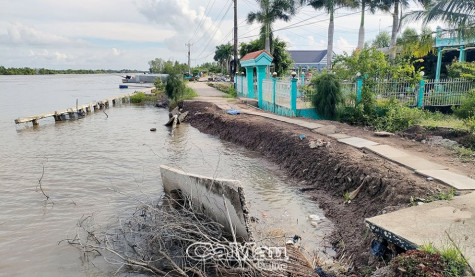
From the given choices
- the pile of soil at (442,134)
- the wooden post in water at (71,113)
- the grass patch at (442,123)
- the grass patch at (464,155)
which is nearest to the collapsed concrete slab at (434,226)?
the grass patch at (464,155)

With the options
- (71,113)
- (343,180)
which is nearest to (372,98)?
(343,180)

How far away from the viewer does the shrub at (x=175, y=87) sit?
23.9 metres

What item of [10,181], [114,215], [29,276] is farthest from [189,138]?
[29,276]

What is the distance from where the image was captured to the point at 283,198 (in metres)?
7.01

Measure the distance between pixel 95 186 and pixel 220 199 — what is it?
5019 mm

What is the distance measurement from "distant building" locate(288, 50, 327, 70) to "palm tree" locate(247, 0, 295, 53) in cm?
1724

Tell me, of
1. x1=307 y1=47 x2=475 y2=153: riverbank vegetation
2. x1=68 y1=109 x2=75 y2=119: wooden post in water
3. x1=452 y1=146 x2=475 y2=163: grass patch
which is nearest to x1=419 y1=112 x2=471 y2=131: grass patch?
x1=307 y1=47 x2=475 y2=153: riverbank vegetation

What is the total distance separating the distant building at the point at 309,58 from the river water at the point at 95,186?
122ft

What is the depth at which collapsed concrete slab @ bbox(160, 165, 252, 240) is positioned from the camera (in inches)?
172

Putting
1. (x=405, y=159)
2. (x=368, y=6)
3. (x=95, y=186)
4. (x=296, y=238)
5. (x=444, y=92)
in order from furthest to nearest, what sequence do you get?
(x=368, y=6), (x=444, y=92), (x=95, y=186), (x=405, y=159), (x=296, y=238)

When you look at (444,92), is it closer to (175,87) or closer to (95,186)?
(95,186)

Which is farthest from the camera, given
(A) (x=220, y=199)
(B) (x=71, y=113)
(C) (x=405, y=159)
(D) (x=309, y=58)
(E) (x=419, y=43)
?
(D) (x=309, y=58)

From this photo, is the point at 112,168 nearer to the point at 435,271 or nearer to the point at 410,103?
the point at 435,271

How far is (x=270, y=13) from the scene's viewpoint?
3216cm
